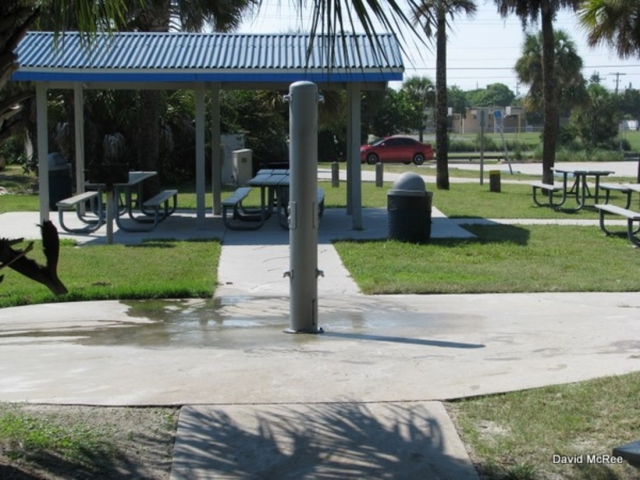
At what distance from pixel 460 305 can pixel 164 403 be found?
14.4ft

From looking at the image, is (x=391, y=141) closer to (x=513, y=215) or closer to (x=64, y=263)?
(x=513, y=215)

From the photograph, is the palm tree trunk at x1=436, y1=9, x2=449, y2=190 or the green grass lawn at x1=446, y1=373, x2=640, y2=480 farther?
the palm tree trunk at x1=436, y1=9, x2=449, y2=190

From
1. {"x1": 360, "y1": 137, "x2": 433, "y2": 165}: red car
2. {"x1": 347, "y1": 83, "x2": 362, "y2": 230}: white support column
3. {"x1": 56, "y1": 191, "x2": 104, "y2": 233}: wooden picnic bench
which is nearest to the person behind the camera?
{"x1": 56, "y1": 191, "x2": 104, "y2": 233}: wooden picnic bench

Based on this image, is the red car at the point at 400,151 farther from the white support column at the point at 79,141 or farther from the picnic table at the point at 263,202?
the white support column at the point at 79,141

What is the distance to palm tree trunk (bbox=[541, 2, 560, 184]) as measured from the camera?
2516cm

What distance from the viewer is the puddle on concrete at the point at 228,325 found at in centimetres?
759

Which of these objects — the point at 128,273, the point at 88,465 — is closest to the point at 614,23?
the point at 128,273

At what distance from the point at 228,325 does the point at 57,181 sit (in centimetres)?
1257

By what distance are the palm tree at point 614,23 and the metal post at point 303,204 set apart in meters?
18.8

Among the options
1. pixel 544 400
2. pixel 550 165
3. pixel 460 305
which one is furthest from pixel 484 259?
pixel 550 165

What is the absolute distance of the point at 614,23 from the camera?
80.5 ft

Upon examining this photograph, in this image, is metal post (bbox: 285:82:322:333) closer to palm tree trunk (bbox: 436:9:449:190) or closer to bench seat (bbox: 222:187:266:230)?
bench seat (bbox: 222:187:266:230)

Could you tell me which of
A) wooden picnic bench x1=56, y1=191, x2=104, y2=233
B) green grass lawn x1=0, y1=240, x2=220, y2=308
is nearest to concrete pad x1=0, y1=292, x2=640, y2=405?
green grass lawn x1=0, y1=240, x2=220, y2=308

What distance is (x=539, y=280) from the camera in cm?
1077
